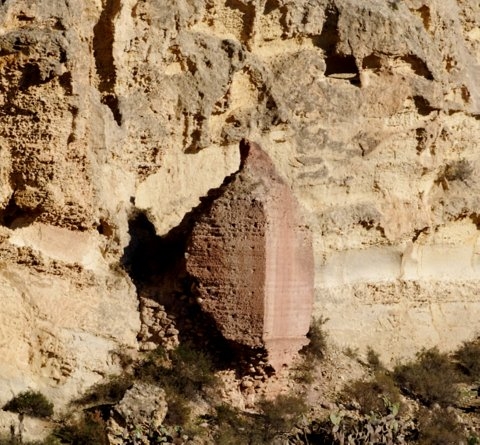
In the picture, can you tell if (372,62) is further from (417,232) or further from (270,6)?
(417,232)

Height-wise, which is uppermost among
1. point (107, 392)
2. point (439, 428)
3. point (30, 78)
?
point (30, 78)

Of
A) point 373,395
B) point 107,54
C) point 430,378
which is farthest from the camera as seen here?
point 430,378

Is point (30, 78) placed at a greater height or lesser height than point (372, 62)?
lesser

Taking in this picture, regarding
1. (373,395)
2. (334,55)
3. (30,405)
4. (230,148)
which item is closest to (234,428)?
(373,395)

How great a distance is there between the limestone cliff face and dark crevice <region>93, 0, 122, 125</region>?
2 centimetres

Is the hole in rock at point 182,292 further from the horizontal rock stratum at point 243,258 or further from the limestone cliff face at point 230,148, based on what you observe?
the limestone cliff face at point 230,148

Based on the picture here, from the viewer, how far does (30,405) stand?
15734 mm

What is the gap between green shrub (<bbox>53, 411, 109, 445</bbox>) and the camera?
1554cm

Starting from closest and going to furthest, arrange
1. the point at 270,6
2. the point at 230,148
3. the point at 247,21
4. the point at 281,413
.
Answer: the point at 281,413, the point at 230,148, the point at 247,21, the point at 270,6

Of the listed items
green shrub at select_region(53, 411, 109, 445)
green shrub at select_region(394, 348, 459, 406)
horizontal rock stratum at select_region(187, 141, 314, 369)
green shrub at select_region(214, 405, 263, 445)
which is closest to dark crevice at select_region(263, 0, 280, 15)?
horizontal rock stratum at select_region(187, 141, 314, 369)

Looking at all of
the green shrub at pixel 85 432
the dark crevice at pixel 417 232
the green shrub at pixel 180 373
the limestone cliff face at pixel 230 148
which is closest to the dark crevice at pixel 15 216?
the limestone cliff face at pixel 230 148

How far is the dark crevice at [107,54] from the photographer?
1767cm

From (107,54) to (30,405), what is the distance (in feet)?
16.3

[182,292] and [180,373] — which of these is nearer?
[180,373]
